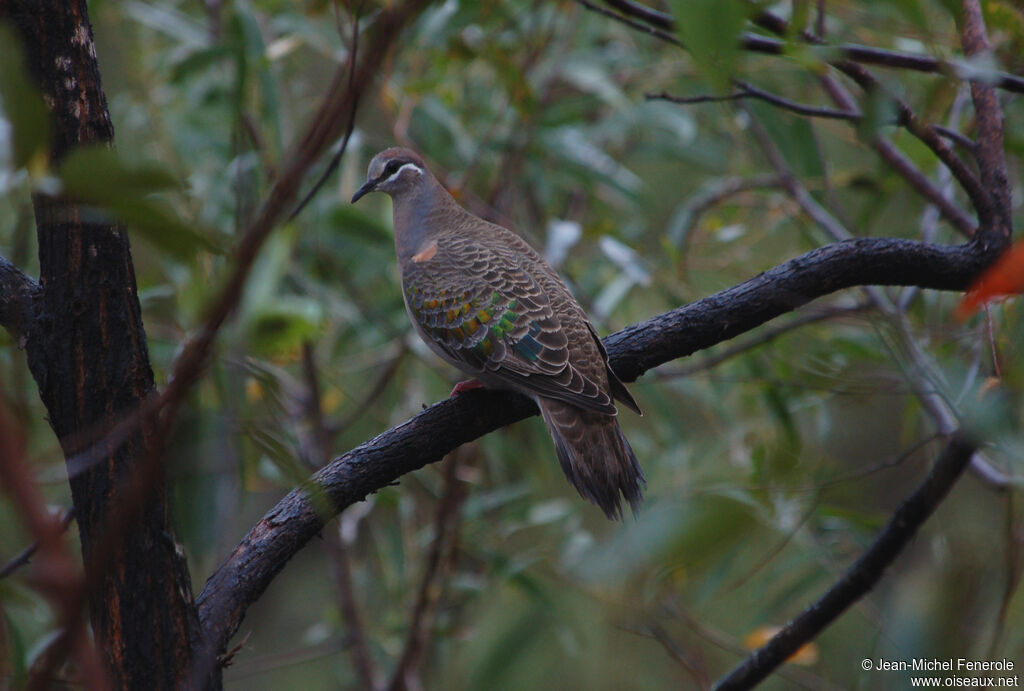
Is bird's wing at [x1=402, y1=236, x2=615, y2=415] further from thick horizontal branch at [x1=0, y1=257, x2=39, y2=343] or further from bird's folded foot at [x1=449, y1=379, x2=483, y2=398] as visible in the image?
thick horizontal branch at [x1=0, y1=257, x2=39, y2=343]

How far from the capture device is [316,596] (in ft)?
16.3

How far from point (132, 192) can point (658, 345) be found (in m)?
1.54

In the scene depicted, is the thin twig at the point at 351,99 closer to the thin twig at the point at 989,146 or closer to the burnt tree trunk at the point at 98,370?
the burnt tree trunk at the point at 98,370

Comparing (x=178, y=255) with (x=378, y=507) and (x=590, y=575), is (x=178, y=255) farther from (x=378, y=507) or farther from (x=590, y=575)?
(x=378, y=507)

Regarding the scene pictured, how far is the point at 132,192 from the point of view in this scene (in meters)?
0.55

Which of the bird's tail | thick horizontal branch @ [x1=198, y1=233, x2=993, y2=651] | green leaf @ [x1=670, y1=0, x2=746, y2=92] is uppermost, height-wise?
green leaf @ [x1=670, y1=0, x2=746, y2=92]

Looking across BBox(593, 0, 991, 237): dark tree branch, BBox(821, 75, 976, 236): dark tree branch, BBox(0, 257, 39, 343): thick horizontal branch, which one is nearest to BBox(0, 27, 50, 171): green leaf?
BBox(0, 257, 39, 343): thick horizontal branch

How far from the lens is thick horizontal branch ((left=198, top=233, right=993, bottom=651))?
64.1 inches

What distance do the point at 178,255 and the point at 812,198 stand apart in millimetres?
3161

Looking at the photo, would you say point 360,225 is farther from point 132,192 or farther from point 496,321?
point 132,192

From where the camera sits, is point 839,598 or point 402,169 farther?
point 402,169

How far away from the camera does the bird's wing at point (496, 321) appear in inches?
88.4

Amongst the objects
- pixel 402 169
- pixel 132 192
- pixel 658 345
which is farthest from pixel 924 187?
pixel 132 192

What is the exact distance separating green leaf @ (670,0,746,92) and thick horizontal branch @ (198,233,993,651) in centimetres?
112
